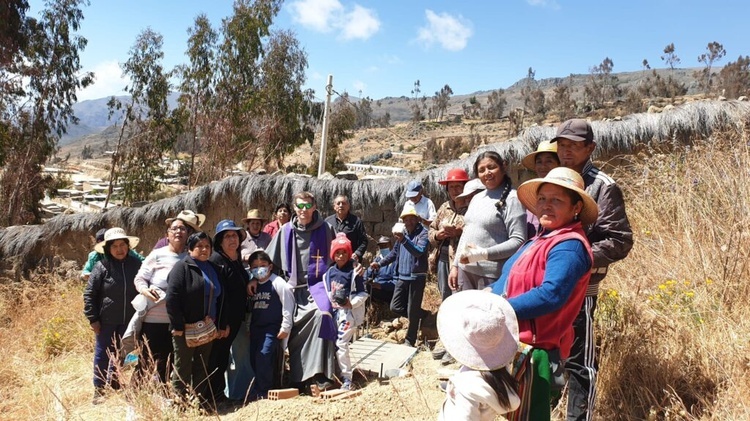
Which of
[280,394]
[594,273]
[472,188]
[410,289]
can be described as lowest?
[280,394]

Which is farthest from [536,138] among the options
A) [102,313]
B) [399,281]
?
[102,313]

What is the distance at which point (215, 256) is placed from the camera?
429 cm

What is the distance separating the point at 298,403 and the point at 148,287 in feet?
5.45

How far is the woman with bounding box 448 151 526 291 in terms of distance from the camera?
3410 mm

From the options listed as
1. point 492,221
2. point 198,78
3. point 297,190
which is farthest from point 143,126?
point 492,221

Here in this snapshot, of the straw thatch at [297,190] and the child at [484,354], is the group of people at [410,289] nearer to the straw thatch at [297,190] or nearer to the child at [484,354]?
the child at [484,354]

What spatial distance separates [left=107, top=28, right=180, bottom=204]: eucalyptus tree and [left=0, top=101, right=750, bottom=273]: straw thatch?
757cm

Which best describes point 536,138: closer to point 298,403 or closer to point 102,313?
point 298,403

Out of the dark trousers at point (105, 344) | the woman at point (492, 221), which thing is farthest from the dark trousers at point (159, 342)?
the woman at point (492, 221)

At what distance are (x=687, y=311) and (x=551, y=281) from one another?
1.87 m

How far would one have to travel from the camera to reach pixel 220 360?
4.39 meters

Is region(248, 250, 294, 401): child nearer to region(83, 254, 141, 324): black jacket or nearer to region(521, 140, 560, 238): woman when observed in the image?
region(83, 254, 141, 324): black jacket

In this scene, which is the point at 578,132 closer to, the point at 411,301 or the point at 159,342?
the point at 411,301

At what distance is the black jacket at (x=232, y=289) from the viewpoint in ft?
14.0
